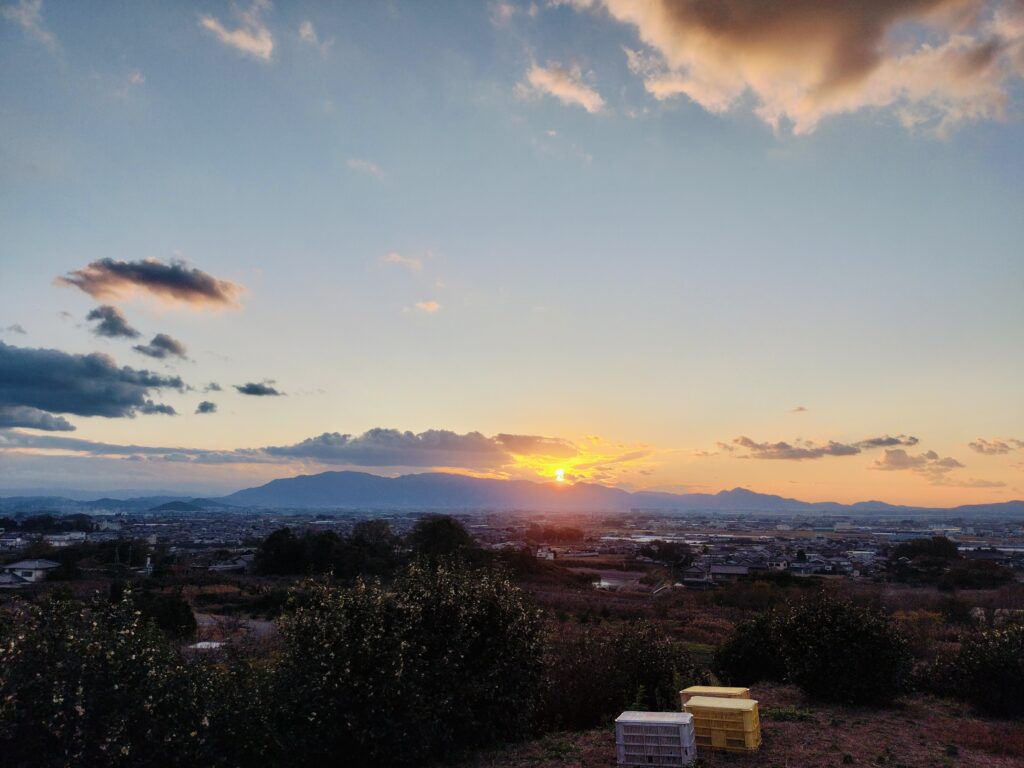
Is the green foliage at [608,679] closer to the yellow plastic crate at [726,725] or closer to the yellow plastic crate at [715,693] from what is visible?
the yellow plastic crate at [715,693]

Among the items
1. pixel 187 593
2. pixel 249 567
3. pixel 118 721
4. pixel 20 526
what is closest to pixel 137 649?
pixel 118 721

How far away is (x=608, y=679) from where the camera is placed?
1226 centimetres

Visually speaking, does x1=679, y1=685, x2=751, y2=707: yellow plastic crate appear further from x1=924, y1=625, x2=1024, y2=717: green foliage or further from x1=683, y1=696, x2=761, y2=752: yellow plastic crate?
x1=924, y1=625, x2=1024, y2=717: green foliage

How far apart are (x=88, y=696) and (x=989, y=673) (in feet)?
44.6

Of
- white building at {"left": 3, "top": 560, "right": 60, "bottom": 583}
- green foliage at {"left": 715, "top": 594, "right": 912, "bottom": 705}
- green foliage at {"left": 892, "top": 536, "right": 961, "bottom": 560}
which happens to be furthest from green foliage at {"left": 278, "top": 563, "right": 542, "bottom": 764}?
green foliage at {"left": 892, "top": 536, "right": 961, "bottom": 560}

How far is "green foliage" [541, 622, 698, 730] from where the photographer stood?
463 inches

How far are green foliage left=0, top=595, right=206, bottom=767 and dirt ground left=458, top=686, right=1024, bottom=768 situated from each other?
3.71 m

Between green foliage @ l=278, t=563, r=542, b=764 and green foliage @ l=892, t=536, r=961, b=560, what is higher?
green foliage @ l=278, t=563, r=542, b=764

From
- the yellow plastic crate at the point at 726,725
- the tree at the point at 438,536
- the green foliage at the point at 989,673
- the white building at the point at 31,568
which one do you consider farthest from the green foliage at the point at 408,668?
the tree at the point at 438,536

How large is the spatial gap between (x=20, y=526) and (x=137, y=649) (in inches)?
5235

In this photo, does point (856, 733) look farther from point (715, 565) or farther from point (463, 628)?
point (715, 565)

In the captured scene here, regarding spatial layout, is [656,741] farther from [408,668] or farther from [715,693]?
[408,668]

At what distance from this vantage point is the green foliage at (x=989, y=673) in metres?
11.6

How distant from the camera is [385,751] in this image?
27.5ft
